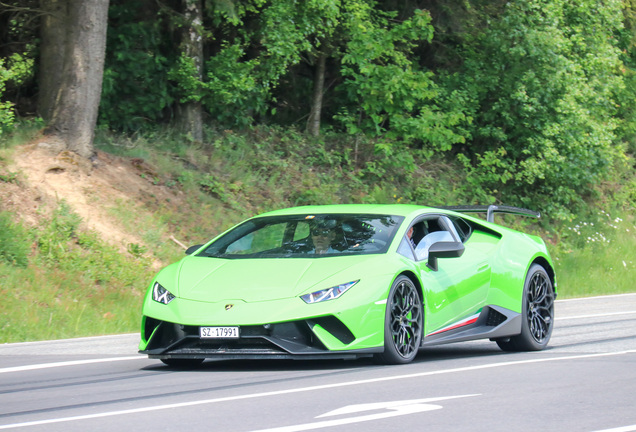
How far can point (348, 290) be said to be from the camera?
7.82 metres

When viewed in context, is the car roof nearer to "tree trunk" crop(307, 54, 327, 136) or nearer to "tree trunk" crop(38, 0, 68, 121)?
"tree trunk" crop(38, 0, 68, 121)

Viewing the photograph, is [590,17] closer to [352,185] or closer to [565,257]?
[565,257]

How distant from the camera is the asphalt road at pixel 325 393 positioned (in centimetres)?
575

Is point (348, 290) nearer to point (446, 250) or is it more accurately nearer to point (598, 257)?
point (446, 250)

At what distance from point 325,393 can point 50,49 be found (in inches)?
527

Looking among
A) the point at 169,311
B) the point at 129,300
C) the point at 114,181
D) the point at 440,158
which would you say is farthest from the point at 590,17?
the point at 169,311

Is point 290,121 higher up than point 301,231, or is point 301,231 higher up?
point 290,121

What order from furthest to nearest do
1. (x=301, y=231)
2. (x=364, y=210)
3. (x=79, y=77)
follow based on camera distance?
1. (x=79, y=77)
2. (x=364, y=210)
3. (x=301, y=231)

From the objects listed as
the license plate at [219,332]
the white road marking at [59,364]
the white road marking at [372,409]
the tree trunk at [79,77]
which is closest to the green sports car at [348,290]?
the license plate at [219,332]

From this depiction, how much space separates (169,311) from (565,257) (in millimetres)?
16181

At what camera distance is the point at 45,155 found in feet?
54.5

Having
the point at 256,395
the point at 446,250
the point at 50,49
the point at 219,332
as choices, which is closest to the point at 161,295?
the point at 219,332

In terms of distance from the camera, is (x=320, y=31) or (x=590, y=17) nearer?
(x=320, y=31)

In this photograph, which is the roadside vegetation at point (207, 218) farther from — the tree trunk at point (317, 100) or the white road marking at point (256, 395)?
the white road marking at point (256, 395)
